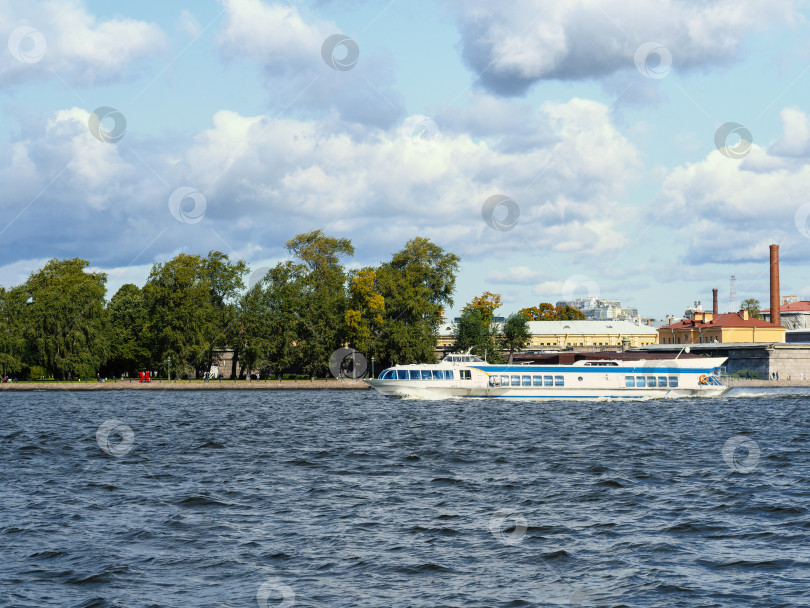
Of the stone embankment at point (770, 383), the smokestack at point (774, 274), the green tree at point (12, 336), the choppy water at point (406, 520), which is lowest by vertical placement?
the choppy water at point (406, 520)

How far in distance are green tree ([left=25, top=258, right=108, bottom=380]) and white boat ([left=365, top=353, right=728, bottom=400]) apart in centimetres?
4183

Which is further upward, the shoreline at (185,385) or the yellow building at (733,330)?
the yellow building at (733,330)

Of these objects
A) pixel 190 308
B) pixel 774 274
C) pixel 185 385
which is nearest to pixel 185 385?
pixel 185 385

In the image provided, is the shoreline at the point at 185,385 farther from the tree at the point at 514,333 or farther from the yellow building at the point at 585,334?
the yellow building at the point at 585,334

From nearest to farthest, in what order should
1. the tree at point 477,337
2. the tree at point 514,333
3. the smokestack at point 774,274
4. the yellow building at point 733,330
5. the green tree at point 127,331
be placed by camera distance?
the green tree at point 127,331 → the tree at point 477,337 → the tree at point 514,333 → the smokestack at point 774,274 → the yellow building at point 733,330

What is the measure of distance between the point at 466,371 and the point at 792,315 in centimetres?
15369

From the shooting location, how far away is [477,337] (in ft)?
400

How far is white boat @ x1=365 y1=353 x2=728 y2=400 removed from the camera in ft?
Result: 220

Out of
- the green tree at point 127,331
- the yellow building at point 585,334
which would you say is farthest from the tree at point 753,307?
the green tree at point 127,331

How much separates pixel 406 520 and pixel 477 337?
4082 inches

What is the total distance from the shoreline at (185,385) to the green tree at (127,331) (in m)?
8.29

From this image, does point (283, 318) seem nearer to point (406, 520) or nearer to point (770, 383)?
point (770, 383)

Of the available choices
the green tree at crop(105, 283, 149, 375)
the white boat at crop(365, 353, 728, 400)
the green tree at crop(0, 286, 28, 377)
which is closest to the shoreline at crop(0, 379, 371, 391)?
the green tree at crop(0, 286, 28, 377)

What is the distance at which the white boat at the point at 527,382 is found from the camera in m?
67.1
